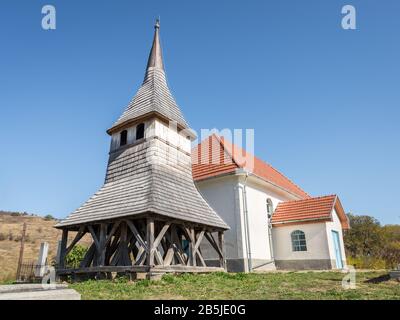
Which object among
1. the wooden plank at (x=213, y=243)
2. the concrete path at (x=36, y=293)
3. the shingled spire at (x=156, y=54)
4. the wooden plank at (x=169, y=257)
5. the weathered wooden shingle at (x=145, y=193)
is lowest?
the concrete path at (x=36, y=293)

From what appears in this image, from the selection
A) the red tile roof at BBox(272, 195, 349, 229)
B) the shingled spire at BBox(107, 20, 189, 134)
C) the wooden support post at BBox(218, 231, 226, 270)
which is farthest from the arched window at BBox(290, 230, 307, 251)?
the shingled spire at BBox(107, 20, 189, 134)

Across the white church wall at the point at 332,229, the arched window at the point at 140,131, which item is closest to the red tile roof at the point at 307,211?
the white church wall at the point at 332,229

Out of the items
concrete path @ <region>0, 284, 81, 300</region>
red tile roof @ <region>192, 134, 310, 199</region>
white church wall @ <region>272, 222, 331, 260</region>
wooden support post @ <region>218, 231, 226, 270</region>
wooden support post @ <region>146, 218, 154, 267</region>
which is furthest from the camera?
white church wall @ <region>272, 222, 331, 260</region>

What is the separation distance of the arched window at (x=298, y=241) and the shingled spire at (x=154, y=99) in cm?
915

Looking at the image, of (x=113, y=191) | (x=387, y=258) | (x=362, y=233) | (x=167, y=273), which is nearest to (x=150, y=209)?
(x=167, y=273)

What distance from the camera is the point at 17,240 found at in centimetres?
3478

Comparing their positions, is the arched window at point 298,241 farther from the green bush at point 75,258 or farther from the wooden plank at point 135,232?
the green bush at point 75,258

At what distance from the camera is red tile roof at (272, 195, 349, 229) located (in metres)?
17.5

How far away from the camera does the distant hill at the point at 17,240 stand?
2367cm

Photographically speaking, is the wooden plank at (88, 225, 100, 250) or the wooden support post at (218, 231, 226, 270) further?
the wooden support post at (218, 231, 226, 270)

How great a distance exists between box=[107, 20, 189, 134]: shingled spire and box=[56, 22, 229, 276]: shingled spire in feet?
0.19

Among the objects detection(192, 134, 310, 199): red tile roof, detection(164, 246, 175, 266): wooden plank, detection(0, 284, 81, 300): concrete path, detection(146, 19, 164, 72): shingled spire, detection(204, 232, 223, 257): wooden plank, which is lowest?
detection(0, 284, 81, 300): concrete path

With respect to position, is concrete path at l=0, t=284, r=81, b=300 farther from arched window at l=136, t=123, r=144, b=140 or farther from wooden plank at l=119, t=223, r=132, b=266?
arched window at l=136, t=123, r=144, b=140
